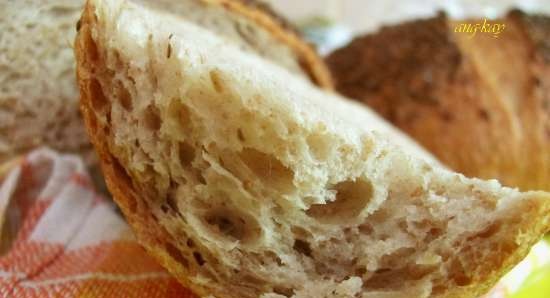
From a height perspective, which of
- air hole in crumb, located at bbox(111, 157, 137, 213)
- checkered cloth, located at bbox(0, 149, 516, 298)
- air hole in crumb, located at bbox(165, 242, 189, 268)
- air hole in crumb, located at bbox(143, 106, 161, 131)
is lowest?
checkered cloth, located at bbox(0, 149, 516, 298)

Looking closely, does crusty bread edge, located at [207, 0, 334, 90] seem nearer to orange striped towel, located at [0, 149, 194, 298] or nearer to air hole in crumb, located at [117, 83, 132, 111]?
orange striped towel, located at [0, 149, 194, 298]

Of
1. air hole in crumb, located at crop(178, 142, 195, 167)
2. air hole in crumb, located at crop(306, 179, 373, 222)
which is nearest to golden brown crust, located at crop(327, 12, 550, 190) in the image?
A: air hole in crumb, located at crop(306, 179, 373, 222)

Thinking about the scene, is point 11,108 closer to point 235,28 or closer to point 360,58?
point 235,28

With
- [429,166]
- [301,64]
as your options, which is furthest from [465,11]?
[429,166]

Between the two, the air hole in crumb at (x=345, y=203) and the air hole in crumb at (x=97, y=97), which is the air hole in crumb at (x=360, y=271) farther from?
the air hole in crumb at (x=97, y=97)

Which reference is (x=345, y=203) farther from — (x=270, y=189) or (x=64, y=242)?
(x=64, y=242)

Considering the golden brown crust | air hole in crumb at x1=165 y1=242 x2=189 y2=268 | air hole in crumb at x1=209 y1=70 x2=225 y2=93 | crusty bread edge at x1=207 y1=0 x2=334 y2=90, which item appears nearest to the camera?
air hole in crumb at x1=209 y1=70 x2=225 y2=93

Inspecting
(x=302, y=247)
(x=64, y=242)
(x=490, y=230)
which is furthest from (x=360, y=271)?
(x=64, y=242)
